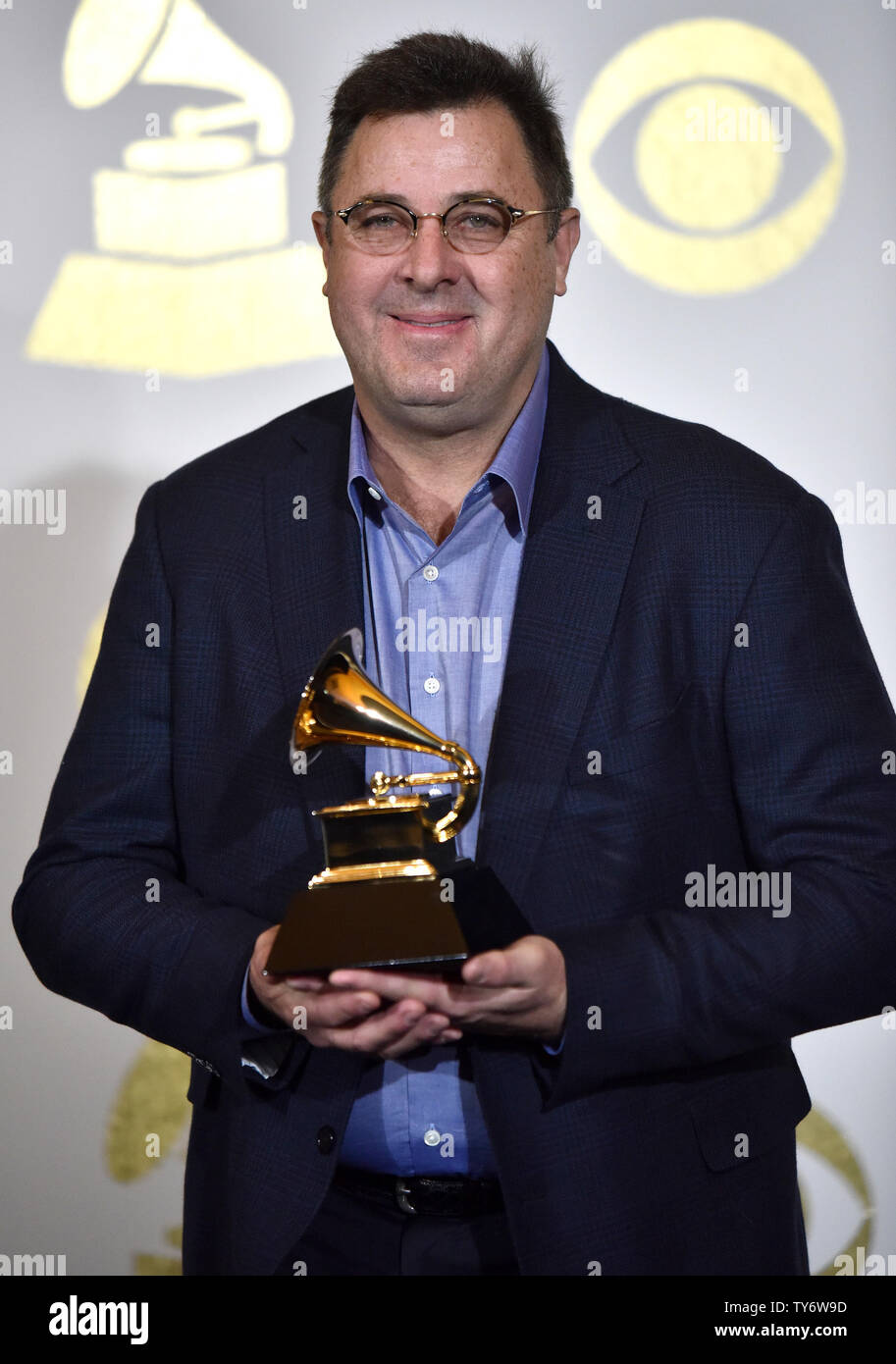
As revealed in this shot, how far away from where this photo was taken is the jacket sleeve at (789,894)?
192 centimetres

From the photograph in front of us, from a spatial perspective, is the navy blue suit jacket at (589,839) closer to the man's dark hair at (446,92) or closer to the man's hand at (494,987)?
the man's hand at (494,987)

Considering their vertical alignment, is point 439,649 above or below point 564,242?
below

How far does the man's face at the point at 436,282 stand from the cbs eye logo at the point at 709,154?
1004mm

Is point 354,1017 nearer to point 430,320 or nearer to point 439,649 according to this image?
point 439,649

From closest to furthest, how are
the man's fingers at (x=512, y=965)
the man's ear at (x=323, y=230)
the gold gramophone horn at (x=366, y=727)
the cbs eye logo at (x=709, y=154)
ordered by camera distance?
the man's fingers at (x=512, y=965) → the gold gramophone horn at (x=366, y=727) → the man's ear at (x=323, y=230) → the cbs eye logo at (x=709, y=154)

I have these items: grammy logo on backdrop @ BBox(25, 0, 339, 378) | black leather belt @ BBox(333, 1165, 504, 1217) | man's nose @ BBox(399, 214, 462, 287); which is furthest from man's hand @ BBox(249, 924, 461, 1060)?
grammy logo on backdrop @ BBox(25, 0, 339, 378)

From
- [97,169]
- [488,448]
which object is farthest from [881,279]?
[97,169]

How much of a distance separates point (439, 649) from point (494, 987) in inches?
22.8

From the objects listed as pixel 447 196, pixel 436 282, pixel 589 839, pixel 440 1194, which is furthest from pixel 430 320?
pixel 440 1194

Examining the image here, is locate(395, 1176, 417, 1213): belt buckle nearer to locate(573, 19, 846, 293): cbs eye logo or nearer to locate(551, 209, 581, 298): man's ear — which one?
locate(551, 209, 581, 298): man's ear

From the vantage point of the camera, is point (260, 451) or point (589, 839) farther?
point (260, 451)

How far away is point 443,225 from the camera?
2.17m

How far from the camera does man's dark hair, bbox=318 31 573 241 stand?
7.18 feet

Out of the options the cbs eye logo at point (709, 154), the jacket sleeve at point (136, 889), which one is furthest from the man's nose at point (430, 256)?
the cbs eye logo at point (709, 154)
